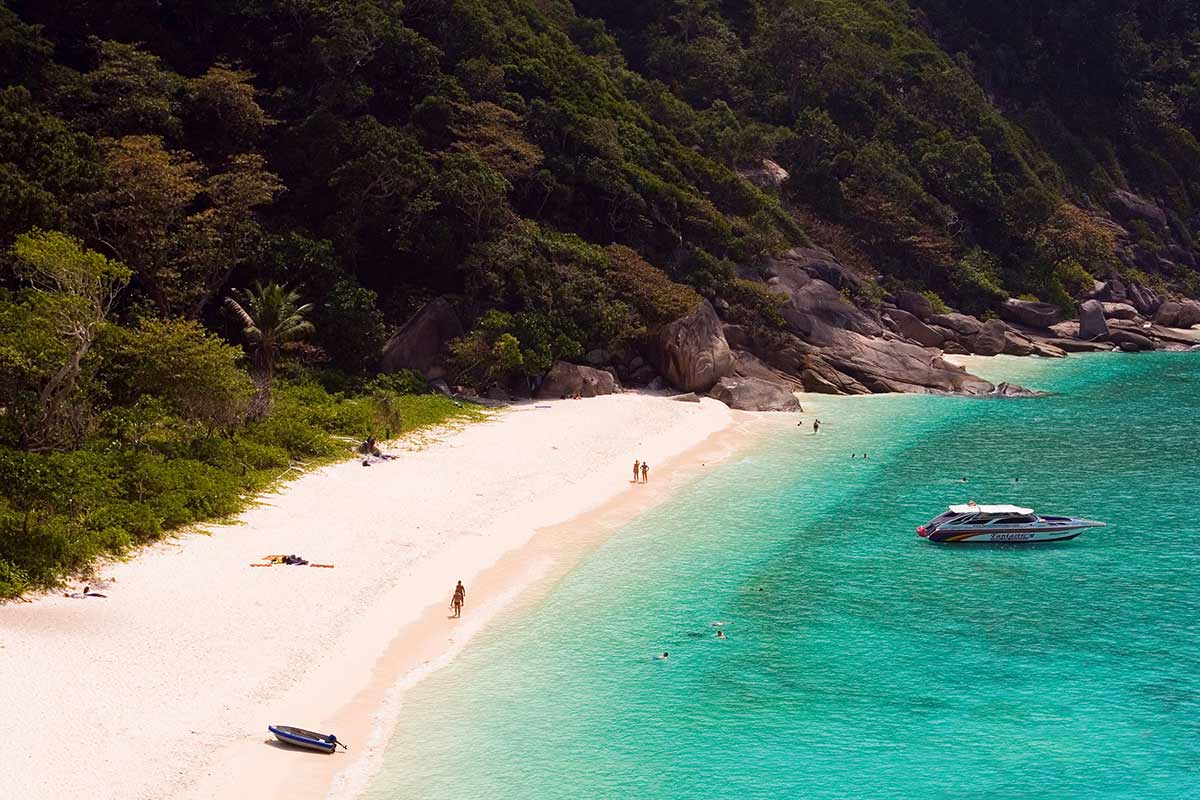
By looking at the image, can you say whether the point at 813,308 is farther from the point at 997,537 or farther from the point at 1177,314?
the point at 1177,314

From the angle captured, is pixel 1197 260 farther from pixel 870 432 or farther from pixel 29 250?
pixel 29 250

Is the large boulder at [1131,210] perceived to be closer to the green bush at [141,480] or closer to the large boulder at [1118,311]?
the large boulder at [1118,311]

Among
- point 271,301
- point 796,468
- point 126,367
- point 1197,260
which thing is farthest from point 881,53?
point 126,367

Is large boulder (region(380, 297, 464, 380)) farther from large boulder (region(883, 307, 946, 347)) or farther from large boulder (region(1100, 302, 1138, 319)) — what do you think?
large boulder (region(1100, 302, 1138, 319))

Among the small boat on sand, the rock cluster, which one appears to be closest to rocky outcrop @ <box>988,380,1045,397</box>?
the rock cluster

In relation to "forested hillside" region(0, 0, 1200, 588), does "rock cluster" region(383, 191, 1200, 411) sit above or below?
below
